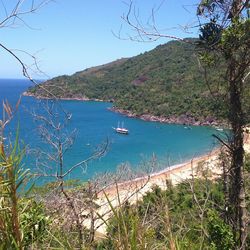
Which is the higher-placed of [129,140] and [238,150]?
[238,150]

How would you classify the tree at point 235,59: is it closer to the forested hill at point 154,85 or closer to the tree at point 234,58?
the tree at point 234,58

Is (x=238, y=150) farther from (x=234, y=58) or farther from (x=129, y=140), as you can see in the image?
(x=129, y=140)

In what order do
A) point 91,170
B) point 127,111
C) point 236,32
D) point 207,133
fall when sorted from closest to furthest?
point 236,32 < point 91,170 < point 207,133 < point 127,111

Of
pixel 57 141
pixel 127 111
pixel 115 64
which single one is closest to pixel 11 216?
pixel 57 141

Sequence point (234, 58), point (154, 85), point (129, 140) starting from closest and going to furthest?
point (234, 58)
point (129, 140)
point (154, 85)

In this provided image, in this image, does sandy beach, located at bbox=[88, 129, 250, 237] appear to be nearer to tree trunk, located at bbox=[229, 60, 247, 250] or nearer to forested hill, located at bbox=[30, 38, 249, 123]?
tree trunk, located at bbox=[229, 60, 247, 250]

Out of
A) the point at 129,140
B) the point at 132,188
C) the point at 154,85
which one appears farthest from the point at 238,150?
the point at 154,85

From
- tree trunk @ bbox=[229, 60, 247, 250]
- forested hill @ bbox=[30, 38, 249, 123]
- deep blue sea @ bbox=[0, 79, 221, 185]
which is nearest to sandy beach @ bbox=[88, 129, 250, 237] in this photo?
tree trunk @ bbox=[229, 60, 247, 250]

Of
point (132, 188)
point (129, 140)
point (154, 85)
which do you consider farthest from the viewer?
point (154, 85)

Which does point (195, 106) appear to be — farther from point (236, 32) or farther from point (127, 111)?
point (236, 32)
